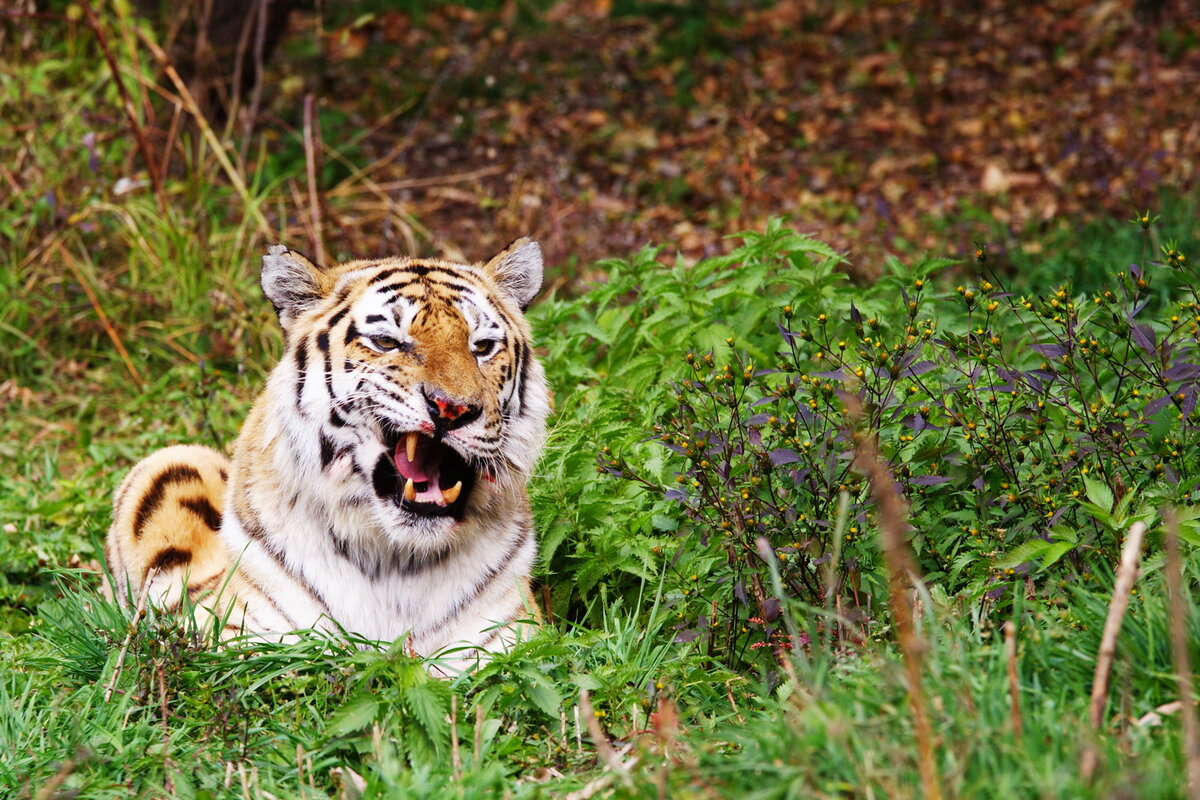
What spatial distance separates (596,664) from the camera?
3770mm

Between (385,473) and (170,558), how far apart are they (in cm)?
103

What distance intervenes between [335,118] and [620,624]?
6516 mm

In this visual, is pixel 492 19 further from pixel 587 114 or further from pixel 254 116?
pixel 254 116

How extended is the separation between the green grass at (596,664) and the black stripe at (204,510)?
1.34 ft

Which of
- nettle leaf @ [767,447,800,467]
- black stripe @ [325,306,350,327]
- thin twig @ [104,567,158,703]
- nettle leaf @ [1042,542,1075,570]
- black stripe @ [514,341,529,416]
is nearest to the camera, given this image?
nettle leaf @ [1042,542,1075,570]

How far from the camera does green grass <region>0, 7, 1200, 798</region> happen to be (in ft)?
8.61

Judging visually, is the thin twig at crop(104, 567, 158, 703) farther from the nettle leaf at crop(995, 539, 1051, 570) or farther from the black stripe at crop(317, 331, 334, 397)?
the nettle leaf at crop(995, 539, 1051, 570)

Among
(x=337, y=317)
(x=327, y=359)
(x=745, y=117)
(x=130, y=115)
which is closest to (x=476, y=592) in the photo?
(x=327, y=359)

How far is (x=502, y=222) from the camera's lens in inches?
320

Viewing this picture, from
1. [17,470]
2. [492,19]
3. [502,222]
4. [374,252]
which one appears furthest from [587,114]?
[17,470]

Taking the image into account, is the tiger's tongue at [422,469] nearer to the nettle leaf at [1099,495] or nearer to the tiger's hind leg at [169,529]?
the tiger's hind leg at [169,529]

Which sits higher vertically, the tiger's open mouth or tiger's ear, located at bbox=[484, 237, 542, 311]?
tiger's ear, located at bbox=[484, 237, 542, 311]

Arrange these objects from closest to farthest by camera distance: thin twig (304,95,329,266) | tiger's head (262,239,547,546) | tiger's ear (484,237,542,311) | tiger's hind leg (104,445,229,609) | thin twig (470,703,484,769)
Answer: thin twig (470,703,484,769), tiger's head (262,239,547,546), tiger's hind leg (104,445,229,609), tiger's ear (484,237,542,311), thin twig (304,95,329,266)

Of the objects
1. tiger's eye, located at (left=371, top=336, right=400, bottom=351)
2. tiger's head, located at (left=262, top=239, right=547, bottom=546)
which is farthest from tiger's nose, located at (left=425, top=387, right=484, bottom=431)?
tiger's eye, located at (left=371, top=336, right=400, bottom=351)
